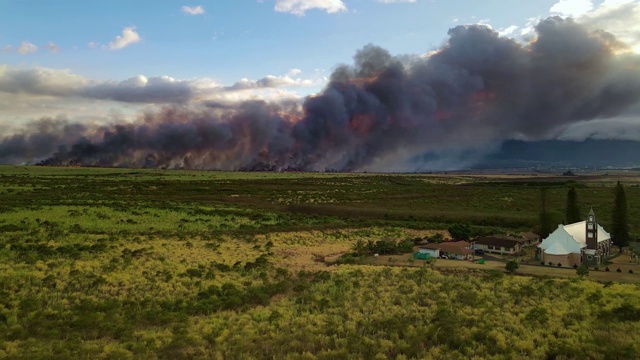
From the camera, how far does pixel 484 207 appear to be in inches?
3688

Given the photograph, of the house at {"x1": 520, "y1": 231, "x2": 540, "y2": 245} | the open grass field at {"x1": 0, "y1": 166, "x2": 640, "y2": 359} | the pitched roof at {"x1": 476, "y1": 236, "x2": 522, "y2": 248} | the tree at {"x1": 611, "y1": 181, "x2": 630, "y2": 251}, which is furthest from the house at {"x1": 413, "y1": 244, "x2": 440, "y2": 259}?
the tree at {"x1": 611, "y1": 181, "x2": 630, "y2": 251}

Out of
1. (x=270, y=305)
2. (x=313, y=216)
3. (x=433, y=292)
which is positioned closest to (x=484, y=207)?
(x=313, y=216)

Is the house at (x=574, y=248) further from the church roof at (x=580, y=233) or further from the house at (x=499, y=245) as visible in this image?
the house at (x=499, y=245)

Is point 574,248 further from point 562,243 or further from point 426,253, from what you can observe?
point 426,253

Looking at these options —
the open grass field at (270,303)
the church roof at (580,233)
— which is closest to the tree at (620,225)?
the church roof at (580,233)

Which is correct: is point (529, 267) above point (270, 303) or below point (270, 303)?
below

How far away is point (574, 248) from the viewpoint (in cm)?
4350

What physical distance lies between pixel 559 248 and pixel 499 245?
7.55 m

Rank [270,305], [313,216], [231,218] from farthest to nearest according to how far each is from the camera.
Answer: [313,216]
[231,218]
[270,305]

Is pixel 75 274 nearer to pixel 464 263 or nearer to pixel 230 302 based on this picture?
pixel 230 302

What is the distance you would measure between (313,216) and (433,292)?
167ft

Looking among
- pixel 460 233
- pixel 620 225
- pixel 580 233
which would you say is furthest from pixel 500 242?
pixel 620 225

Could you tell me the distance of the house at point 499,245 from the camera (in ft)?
163

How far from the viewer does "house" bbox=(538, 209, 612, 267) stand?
Answer: 43219mm
